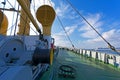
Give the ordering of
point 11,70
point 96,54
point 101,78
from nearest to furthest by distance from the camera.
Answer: point 11,70 < point 101,78 < point 96,54

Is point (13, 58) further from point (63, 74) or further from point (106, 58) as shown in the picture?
point (106, 58)

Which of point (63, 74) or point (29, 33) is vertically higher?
point (29, 33)

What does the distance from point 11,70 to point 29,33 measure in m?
12.8

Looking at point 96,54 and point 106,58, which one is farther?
point 96,54

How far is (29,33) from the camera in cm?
1580

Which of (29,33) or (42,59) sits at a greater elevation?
(29,33)

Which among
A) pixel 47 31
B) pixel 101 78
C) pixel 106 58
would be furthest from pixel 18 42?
pixel 47 31

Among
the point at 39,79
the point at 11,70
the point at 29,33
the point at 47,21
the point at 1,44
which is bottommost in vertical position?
the point at 39,79

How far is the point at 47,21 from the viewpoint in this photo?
17.8 meters

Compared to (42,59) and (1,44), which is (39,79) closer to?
(42,59)

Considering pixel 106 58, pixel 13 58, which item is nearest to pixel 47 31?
pixel 106 58

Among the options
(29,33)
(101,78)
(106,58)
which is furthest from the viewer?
(29,33)

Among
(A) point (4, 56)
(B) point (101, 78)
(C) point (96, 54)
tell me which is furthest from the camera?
(C) point (96, 54)

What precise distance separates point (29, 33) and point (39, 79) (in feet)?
32.5
